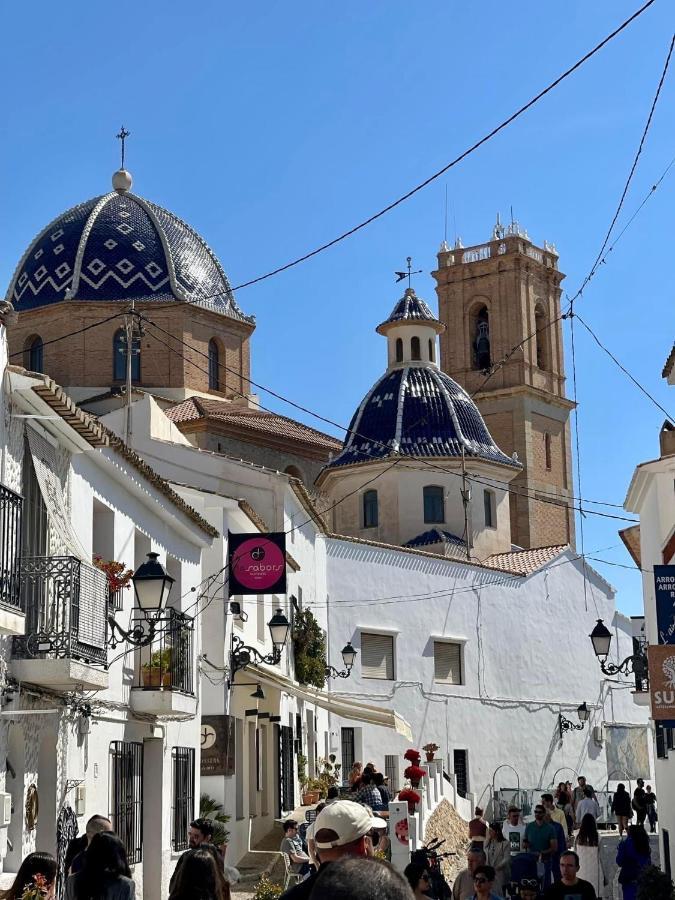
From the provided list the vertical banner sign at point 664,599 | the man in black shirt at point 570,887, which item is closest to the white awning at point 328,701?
the vertical banner sign at point 664,599

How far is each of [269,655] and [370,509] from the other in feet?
72.0

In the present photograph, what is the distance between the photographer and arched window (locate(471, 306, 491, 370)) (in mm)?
70500

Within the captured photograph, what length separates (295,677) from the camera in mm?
29734

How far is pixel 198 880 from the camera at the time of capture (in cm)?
604

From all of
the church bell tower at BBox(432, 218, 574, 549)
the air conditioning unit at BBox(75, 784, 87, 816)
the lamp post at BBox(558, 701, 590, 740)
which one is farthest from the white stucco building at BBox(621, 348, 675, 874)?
the church bell tower at BBox(432, 218, 574, 549)

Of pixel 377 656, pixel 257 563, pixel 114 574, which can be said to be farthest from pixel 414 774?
pixel 377 656

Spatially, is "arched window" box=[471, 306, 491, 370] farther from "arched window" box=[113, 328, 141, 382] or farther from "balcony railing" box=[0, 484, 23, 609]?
"balcony railing" box=[0, 484, 23, 609]

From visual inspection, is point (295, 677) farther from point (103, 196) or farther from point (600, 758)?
point (103, 196)

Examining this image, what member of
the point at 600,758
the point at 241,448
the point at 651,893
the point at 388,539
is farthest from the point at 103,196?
the point at 651,893

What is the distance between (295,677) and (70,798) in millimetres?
15401

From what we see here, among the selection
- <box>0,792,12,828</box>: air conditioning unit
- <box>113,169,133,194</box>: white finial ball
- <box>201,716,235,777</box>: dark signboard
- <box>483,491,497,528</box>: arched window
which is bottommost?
<box>0,792,12,828</box>: air conditioning unit

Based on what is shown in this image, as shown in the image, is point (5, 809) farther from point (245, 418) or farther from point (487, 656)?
point (245, 418)

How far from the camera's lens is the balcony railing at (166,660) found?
17094 mm

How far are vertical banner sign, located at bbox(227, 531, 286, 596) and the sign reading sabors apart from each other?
855 cm
